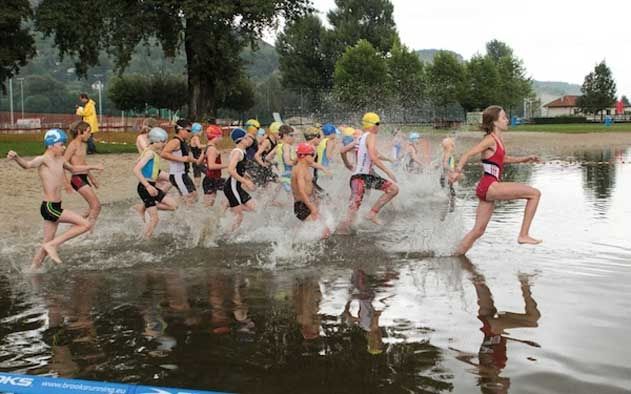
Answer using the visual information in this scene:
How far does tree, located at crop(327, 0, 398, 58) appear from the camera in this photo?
9712 centimetres

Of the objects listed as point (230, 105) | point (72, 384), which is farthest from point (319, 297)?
point (230, 105)

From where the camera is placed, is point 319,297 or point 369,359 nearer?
point 369,359

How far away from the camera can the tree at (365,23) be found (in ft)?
319

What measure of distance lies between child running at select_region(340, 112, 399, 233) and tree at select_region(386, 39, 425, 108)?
226ft

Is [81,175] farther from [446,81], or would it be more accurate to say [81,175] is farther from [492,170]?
[446,81]

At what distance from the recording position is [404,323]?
568cm

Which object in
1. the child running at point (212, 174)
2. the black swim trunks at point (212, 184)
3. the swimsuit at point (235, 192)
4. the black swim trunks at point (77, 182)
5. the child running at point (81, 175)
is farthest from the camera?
the black swim trunks at point (212, 184)

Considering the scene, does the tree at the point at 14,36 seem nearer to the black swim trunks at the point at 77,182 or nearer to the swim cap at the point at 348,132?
the swim cap at the point at 348,132

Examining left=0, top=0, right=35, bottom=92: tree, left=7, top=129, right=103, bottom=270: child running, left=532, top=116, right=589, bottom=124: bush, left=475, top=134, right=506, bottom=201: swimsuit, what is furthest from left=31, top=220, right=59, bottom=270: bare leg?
left=532, top=116, right=589, bottom=124: bush

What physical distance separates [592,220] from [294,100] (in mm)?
114559

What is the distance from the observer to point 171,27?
126 feet

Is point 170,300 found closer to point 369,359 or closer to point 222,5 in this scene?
point 369,359

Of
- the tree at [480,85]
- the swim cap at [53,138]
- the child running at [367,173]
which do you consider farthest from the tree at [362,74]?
the swim cap at [53,138]

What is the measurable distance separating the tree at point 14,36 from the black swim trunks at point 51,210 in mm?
26991
